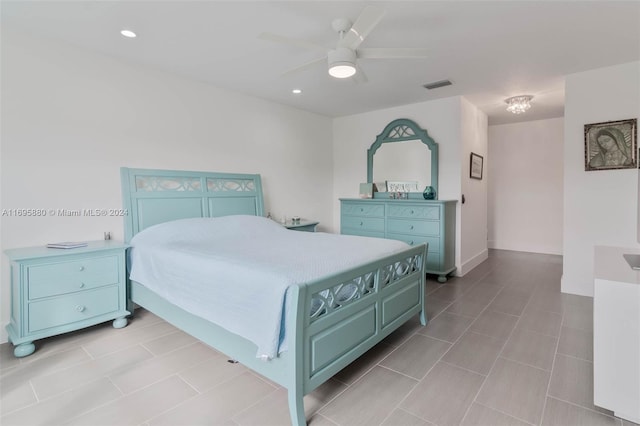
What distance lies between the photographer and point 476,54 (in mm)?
3025

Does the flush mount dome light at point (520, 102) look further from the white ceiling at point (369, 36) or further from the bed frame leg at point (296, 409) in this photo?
the bed frame leg at point (296, 409)

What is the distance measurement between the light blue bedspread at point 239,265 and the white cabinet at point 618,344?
1308 mm

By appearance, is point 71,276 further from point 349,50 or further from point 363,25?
point 363,25

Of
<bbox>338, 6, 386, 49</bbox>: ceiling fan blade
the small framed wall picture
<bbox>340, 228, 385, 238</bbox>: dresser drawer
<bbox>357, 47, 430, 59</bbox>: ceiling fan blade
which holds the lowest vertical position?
<bbox>340, 228, 385, 238</bbox>: dresser drawer

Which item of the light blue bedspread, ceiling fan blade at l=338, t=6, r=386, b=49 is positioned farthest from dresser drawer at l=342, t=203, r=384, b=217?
ceiling fan blade at l=338, t=6, r=386, b=49

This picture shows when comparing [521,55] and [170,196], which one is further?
[170,196]

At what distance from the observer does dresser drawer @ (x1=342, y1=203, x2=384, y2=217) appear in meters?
4.76

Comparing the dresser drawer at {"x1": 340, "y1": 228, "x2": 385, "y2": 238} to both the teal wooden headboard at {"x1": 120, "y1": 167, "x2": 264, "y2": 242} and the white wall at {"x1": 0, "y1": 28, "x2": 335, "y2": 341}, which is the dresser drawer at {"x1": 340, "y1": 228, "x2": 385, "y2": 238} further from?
the white wall at {"x1": 0, "y1": 28, "x2": 335, "y2": 341}

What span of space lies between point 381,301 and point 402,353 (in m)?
0.49

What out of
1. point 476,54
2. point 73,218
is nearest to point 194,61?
point 73,218

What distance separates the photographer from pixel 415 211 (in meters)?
4.40

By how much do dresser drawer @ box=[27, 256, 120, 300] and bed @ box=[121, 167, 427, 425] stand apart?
0.26 meters

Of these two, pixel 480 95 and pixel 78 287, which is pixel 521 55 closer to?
pixel 480 95

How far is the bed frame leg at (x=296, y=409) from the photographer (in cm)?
161
